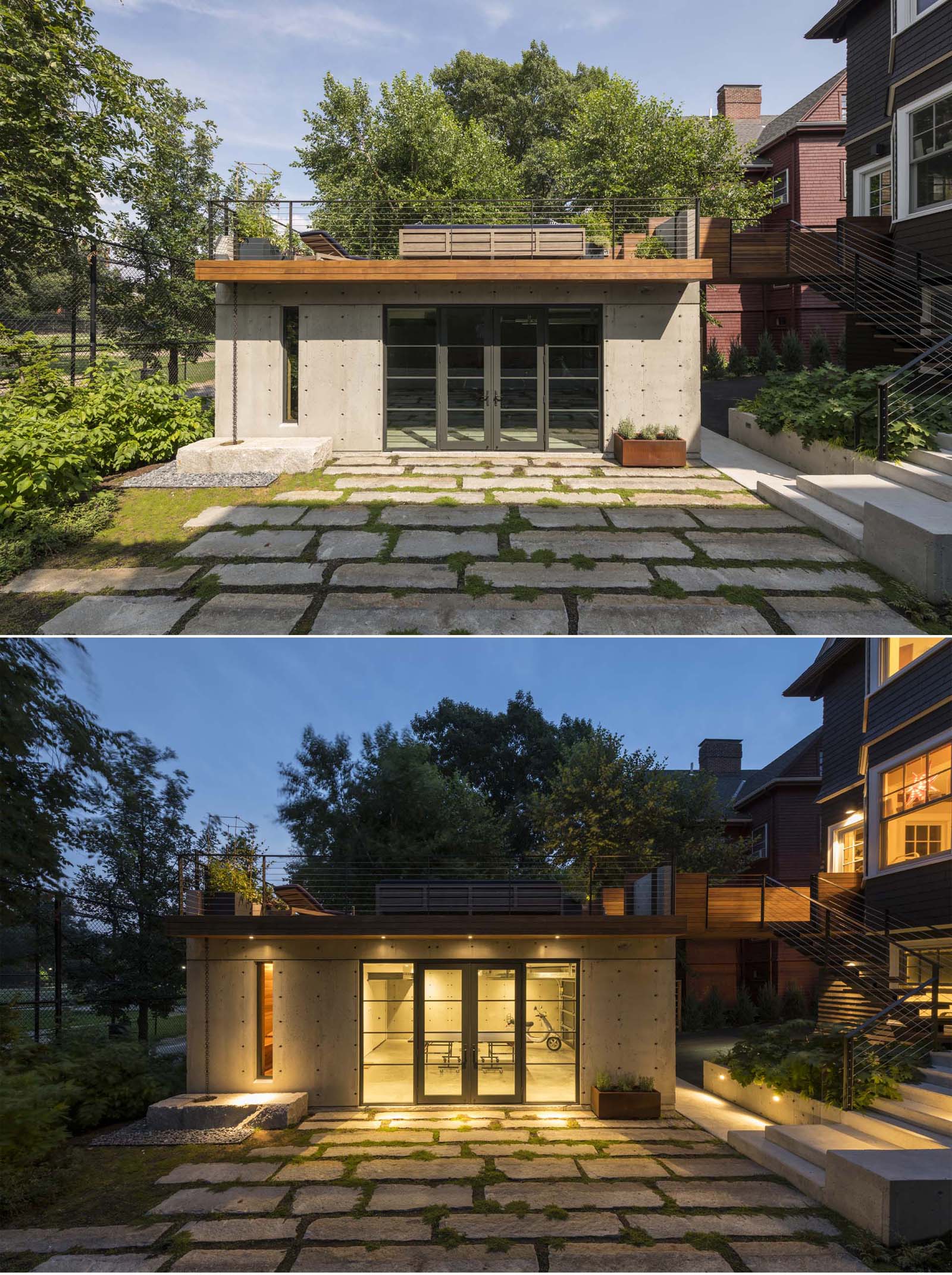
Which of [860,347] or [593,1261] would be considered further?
[860,347]

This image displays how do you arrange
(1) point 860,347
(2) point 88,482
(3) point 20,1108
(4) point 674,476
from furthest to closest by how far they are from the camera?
1. (1) point 860,347
2. (4) point 674,476
3. (2) point 88,482
4. (3) point 20,1108

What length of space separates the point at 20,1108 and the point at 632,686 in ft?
240

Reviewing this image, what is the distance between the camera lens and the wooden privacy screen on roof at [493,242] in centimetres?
1284

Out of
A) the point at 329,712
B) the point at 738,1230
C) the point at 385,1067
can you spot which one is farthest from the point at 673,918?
the point at 329,712

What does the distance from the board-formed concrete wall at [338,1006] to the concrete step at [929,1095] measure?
3.18 m

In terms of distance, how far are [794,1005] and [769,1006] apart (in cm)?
55

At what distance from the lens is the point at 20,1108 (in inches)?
241

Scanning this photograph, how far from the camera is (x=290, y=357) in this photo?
13.5m

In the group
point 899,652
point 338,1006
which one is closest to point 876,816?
point 899,652

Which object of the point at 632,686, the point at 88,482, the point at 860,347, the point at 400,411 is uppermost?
the point at 860,347

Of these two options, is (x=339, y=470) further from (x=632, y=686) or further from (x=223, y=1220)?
(x=632, y=686)

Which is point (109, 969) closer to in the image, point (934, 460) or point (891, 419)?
point (934, 460)

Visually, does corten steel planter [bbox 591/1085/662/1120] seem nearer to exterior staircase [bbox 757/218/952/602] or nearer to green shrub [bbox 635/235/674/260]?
exterior staircase [bbox 757/218/952/602]

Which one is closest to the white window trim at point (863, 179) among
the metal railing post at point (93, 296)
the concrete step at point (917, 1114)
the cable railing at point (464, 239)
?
the cable railing at point (464, 239)
